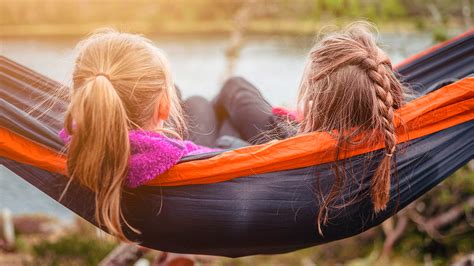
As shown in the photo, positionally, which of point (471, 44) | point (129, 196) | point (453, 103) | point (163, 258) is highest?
point (471, 44)

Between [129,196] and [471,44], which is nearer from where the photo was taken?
Result: [129,196]

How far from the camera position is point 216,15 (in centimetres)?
387

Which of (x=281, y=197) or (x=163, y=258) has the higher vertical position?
(x=281, y=197)

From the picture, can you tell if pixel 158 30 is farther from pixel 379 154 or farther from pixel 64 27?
pixel 379 154

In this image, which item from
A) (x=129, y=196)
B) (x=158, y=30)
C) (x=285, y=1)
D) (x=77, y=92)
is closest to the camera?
(x=77, y=92)

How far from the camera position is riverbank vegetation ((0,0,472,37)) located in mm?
2951

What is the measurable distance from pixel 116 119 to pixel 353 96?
521 millimetres

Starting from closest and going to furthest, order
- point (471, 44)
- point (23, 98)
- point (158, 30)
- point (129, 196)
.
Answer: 1. point (129, 196)
2. point (23, 98)
3. point (471, 44)
4. point (158, 30)

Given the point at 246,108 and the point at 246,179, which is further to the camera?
the point at 246,108

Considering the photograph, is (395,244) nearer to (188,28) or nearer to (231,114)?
(231,114)

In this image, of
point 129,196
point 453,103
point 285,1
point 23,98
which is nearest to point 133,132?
point 129,196

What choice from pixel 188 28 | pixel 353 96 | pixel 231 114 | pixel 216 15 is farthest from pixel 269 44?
pixel 353 96

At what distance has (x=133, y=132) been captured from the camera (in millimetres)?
1289

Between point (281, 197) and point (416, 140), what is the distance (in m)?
0.35
